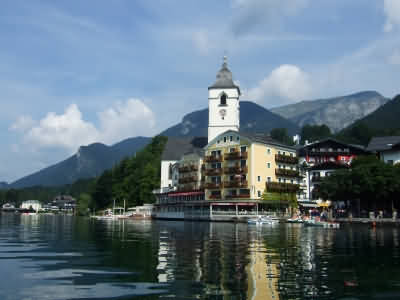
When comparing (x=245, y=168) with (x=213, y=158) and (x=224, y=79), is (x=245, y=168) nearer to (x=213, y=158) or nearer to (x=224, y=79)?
(x=213, y=158)

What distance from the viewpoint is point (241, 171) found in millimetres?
99562

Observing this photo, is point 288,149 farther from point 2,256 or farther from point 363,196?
point 2,256

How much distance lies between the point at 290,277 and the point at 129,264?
325 inches

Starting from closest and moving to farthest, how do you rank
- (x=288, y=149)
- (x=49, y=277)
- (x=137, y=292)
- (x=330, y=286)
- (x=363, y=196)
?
(x=137, y=292) < (x=330, y=286) < (x=49, y=277) < (x=363, y=196) < (x=288, y=149)

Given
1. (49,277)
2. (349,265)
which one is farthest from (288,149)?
(49,277)

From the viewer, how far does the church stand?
98438mm

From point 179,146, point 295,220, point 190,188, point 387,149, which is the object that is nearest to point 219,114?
point 179,146

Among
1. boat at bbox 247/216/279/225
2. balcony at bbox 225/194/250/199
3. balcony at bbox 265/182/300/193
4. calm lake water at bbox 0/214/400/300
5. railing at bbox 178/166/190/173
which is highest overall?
railing at bbox 178/166/190/173

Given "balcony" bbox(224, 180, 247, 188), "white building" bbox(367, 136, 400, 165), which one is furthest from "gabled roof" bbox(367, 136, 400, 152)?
"balcony" bbox(224, 180, 247, 188)

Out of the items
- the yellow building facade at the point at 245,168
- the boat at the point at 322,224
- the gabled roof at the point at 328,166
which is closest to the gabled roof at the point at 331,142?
the gabled roof at the point at 328,166

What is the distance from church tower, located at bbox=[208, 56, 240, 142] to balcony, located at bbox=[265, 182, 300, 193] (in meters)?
22.2

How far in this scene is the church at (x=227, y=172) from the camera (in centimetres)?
9844

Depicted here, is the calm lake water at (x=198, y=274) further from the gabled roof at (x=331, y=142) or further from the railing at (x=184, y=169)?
the gabled roof at (x=331, y=142)

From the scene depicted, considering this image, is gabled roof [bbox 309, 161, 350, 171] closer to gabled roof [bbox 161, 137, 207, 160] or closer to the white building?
the white building
